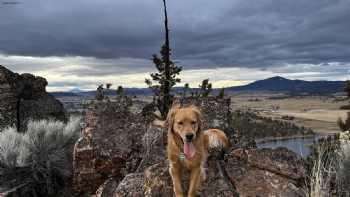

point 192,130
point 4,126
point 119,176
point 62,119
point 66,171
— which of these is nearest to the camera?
point 192,130

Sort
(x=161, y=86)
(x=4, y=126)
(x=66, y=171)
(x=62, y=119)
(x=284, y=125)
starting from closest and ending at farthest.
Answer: (x=66, y=171) → (x=4, y=126) → (x=161, y=86) → (x=62, y=119) → (x=284, y=125)

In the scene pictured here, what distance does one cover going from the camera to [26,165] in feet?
41.6

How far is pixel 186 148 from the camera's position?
Result: 7.03 m

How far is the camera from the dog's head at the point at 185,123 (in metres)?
6.89

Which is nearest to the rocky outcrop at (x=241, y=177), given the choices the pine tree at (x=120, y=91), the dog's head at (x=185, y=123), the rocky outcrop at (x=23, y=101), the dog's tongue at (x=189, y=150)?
the dog's tongue at (x=189, y=150)

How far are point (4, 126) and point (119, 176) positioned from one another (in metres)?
7.12

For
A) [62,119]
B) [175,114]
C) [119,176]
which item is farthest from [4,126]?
[175,114]

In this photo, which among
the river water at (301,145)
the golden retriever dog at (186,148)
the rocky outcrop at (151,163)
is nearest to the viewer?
the golden retriever dog at (186,148)

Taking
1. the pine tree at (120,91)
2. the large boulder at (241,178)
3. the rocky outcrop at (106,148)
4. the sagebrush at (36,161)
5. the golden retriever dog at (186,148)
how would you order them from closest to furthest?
the golden retriever dog at (186,148)
the large boulder at (241,178)
the rocky outcrop at (106,148)
the pine tree at (120,91)
the sagebrush at (36,161)

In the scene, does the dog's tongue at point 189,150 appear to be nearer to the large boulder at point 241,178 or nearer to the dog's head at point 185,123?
the dog's head at point 185,123

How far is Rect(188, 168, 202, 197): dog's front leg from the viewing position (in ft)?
23.0

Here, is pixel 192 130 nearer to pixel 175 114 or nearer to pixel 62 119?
pixel 175 114

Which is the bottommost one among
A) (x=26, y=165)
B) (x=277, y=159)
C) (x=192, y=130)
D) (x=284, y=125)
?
(x=284, y=125)

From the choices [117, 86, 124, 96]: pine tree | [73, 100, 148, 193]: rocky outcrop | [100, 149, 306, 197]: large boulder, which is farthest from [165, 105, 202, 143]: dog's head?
[117, 86, 124, 96]: pine tree
